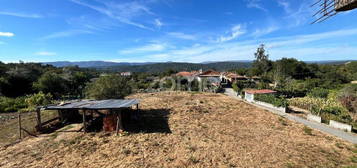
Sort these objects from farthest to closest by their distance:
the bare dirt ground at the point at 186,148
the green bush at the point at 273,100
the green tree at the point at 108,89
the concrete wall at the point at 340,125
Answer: the green bush at the point at 273,100 < the green tree at the point at 108,89 < the concrete wall at the point at 340,125 < the bare dirt ground at the point at 186,148

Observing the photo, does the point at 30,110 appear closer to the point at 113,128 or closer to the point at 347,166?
the point at 113,128

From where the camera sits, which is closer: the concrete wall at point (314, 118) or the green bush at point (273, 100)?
the concrete wall at point (314, 118)

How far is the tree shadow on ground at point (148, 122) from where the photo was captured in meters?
9.60

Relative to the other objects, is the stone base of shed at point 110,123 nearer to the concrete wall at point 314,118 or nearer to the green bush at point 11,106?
the concrete wall at point 314,118

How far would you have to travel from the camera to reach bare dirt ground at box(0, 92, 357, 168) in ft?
20.9

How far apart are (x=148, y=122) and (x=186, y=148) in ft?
13.9

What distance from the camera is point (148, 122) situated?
35.9ft

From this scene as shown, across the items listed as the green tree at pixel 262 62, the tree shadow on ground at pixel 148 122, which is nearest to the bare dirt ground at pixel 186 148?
the tree shadow on ground at pixel 148 122

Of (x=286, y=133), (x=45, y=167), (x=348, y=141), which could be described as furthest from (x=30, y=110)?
(x=348, y=141)

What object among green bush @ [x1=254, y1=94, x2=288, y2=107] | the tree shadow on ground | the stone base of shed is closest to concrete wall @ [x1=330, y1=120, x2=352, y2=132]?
green bush @ [x1=254, y1=94, x2=288, y2=107]

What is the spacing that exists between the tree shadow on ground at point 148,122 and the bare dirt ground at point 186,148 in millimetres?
61

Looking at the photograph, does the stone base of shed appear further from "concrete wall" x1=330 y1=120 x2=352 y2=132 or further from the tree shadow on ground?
"concrete wall" x1=330 y1=120 x2=352 y2=132

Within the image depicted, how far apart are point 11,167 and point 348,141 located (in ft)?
52.7

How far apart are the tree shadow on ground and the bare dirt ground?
0.20 ft
